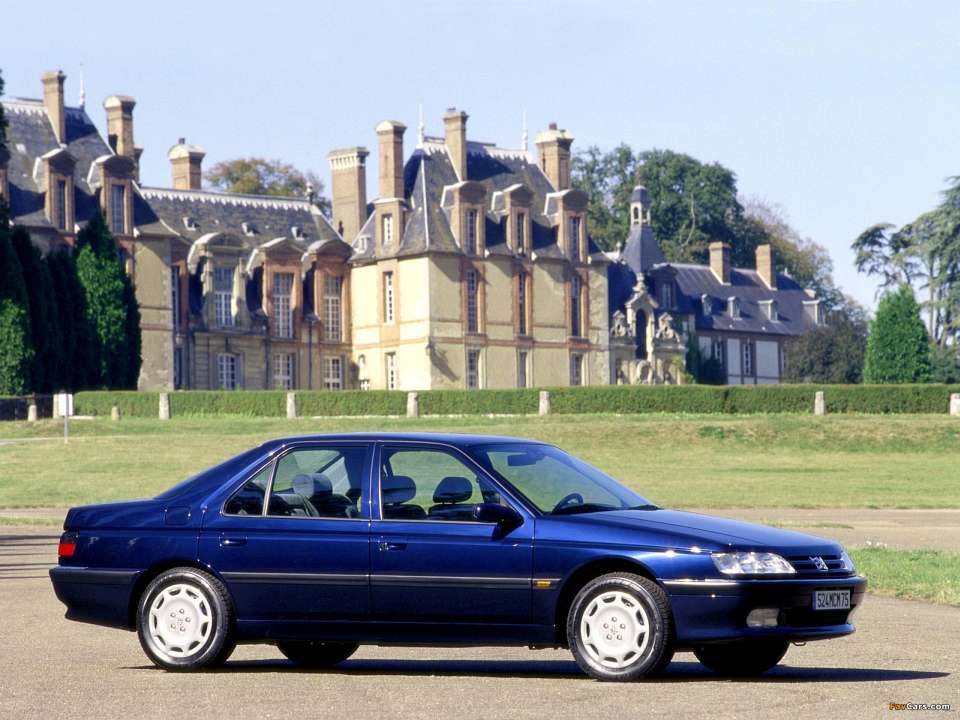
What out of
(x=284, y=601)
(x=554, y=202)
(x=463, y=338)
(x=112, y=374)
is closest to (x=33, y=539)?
(x=284, y=601)

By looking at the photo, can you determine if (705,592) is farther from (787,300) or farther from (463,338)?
(787,300)

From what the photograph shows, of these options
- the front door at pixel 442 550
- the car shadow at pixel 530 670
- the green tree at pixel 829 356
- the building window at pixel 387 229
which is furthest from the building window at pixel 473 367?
the front door at pixel 442 550

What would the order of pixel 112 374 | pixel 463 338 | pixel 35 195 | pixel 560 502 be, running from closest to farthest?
pixel 560 502 < pixel 112 374 < pixel 35 195 < pixel 463 338

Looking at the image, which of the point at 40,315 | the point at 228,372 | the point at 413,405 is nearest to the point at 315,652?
the point at 413,405

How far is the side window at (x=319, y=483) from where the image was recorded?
39.1 ft

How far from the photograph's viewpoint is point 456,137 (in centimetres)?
8881

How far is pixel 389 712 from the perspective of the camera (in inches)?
389

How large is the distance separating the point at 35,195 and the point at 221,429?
22133 mm

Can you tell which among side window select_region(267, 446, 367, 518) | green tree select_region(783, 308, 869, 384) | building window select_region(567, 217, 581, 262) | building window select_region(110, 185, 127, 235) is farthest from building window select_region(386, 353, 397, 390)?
side window select_region(267, 446, 367, 518)

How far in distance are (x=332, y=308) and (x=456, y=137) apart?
10038 mm

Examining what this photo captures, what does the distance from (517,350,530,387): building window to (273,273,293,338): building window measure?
10.8m

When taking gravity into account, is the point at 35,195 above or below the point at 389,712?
above

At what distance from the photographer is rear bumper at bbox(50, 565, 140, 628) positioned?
39.4ft

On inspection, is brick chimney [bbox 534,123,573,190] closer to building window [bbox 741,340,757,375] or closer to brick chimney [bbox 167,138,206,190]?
brick chimney [bbox 167,138,206,190]
